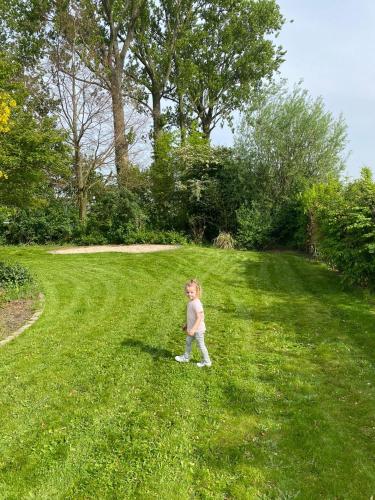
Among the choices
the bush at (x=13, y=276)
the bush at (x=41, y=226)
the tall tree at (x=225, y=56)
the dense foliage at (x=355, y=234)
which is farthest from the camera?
the tall tree at (x=225, y=56)

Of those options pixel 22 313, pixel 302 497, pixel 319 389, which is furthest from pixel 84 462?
pixel 22 313

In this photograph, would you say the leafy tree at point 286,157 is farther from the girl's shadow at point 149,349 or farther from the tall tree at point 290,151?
the girl's shadow at point 149,349

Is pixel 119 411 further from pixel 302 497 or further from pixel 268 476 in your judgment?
pixel 302 497

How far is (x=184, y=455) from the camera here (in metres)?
3.61

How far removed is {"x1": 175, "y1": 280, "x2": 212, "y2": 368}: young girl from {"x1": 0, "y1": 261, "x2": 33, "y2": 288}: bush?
213 inches

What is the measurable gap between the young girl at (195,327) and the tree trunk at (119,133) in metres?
17.6

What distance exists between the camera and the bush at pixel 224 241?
17.6m

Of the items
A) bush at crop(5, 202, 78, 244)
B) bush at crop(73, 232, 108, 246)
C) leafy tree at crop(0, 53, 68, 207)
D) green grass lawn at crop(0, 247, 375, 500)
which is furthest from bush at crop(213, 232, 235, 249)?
leafy tree at crop(0, 53, 68, 207)

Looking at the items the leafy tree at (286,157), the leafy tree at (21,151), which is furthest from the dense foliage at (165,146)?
the leafy tree at (21,151)

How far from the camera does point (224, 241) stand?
57.9 feet

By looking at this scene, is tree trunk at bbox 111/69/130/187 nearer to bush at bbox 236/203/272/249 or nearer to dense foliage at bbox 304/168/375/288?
bush at bbox 236/203/272/249

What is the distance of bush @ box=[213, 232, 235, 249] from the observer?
17.6 meters

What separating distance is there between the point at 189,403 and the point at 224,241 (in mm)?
13389

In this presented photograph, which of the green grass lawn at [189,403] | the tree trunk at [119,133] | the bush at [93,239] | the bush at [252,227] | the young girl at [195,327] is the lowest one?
the green grass lawn at [189,403]
